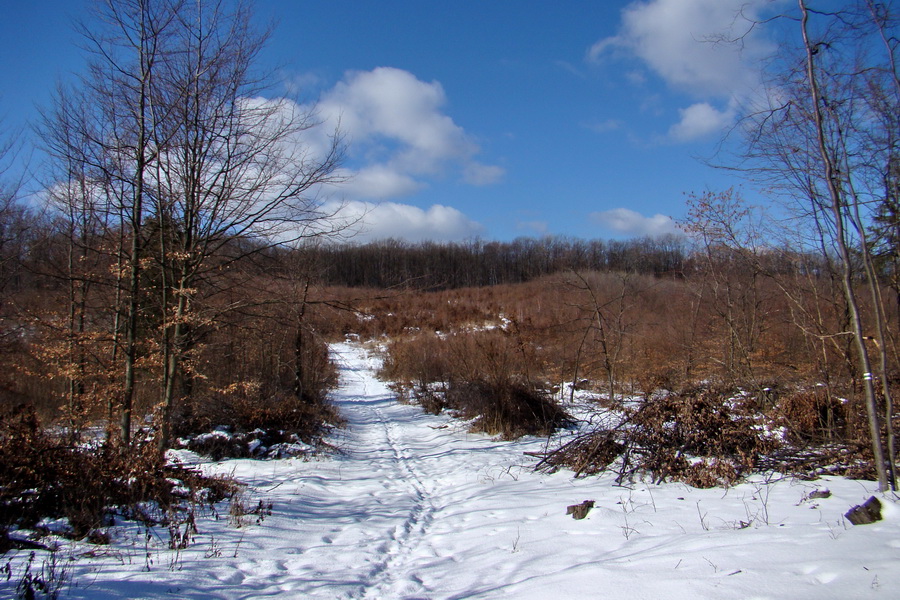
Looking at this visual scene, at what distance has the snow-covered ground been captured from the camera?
335cm

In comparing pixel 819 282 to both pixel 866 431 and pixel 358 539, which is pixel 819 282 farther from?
pixel 358 539

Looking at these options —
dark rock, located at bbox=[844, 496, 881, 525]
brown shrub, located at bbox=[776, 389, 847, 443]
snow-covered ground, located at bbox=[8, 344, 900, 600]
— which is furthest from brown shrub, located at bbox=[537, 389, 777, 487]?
dark rock, located at bbox=[844, 496, 881, 525]

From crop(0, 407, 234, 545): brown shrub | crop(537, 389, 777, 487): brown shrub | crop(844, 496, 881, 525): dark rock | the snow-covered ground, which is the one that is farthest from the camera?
crop(537, 389, 777, 487): brown shrub

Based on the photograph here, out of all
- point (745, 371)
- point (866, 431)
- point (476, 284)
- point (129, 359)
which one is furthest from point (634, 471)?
point (476, 284)

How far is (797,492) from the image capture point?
17.2 ft

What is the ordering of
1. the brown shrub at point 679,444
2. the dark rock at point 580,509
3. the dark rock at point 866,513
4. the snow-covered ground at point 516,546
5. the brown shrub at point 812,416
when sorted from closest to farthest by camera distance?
the snow-covered ground at point 516,546
the dark rock at point 866,513
the dark rock at point 580,509
the brown shrub at point 679,444
the brown shrub at point 812,416

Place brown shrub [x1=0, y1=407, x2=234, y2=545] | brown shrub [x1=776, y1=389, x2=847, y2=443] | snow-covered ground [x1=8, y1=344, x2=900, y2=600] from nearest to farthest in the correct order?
1. snow-covered ground [x1=8, y1=344, x2=900, y2=600]
2. brown shrub [x1=0, y1=407, x2=234, y2=545]
3. brown shrub [x1=776, y1=389, x2=847, y2=443]

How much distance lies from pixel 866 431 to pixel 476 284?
5706 cm

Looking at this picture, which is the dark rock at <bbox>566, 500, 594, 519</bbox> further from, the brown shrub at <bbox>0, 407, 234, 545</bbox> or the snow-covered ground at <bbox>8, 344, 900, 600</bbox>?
the brown shrub at <bbox>0, 407, 234, 545</bbox>

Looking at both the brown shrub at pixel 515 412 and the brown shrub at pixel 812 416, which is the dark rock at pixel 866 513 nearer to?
the brown shrub at pixel 812 416

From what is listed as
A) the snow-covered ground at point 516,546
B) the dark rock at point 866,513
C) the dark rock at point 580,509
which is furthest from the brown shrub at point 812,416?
the dark rock at point 580,509

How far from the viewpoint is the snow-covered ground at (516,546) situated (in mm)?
3354

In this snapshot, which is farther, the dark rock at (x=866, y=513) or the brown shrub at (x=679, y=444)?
the brown shrub at (x=679, y=444)

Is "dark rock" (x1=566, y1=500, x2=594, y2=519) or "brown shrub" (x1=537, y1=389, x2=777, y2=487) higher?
"brown shrub" (x1=537, y1=389, x2=777, y2=487)
